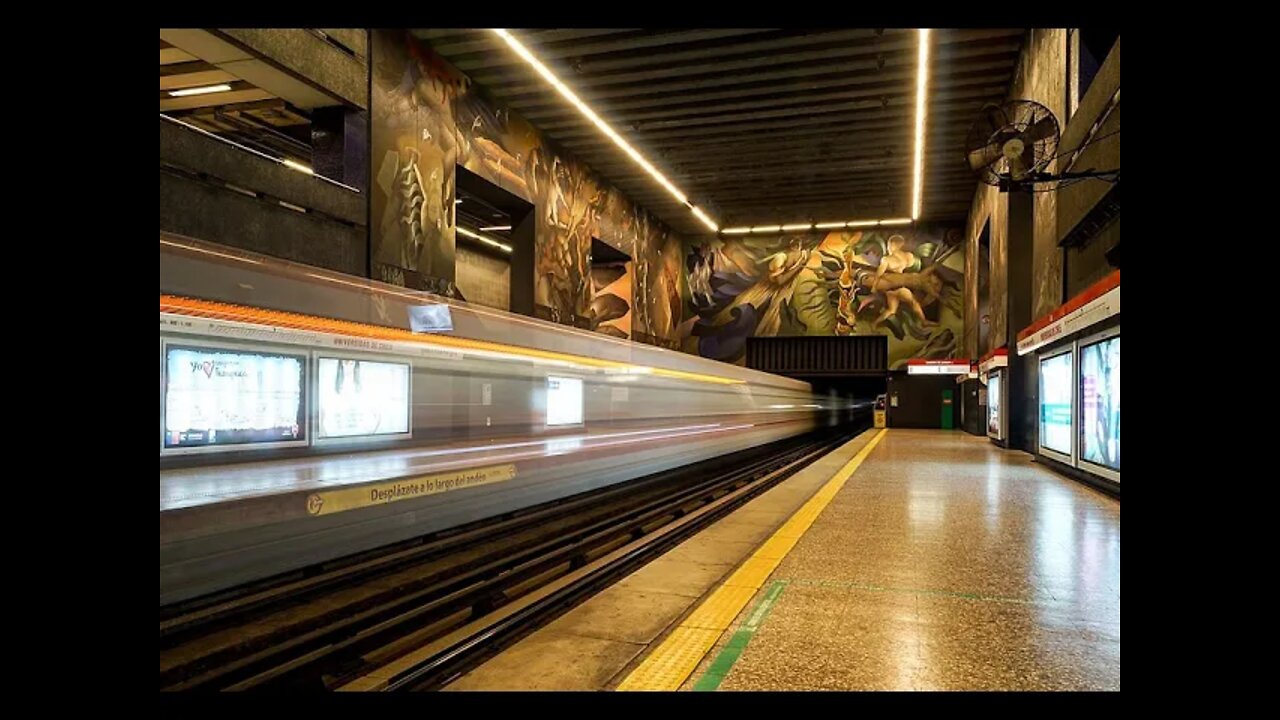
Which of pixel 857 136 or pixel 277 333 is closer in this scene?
pixel 277 333

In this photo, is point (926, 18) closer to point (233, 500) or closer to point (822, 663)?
point (822, 663)

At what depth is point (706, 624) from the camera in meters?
3.77

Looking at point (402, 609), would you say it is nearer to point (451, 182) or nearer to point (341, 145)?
point (341, 145)

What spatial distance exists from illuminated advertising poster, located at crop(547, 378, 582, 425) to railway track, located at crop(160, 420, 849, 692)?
3.69ft

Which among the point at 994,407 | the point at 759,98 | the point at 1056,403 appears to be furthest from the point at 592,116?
the point at 1056,403

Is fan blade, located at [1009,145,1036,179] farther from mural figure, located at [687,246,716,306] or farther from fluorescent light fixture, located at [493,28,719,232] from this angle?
mural figure, located at [687,246,716,306]

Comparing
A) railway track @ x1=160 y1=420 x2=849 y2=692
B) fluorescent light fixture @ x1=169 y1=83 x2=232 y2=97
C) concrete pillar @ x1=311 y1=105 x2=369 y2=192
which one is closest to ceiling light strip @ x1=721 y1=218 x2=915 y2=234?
concrete pillar @ x1=311 y1=105 x2=369 y2=192

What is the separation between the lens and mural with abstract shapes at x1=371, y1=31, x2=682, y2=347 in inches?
505

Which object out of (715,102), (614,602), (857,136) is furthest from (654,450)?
(857,136)

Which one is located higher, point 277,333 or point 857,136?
point 857,136

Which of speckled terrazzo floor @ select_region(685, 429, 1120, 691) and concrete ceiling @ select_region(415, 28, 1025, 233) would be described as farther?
concrete ceiling @ select_region(415, 28, 1025, 233)

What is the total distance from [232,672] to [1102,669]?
383cm

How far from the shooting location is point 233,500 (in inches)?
157

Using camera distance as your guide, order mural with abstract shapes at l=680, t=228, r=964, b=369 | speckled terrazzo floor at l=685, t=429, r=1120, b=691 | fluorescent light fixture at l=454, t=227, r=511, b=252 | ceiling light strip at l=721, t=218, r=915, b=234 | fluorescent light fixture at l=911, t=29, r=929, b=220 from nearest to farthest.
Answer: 1. speckled terrazzo floor at l=685, t=429, r=1120, b=691
2. fluorescent light fixture at l=911, t=29, r=929, b=220
3. fluorescent light fixture at l=454, t=227, r=511, b=252
4. ceiling light strip at l=721, t=218, r=915, b=234
5. mural with abstract shapes at l=680, t=228, r=964, b=369
